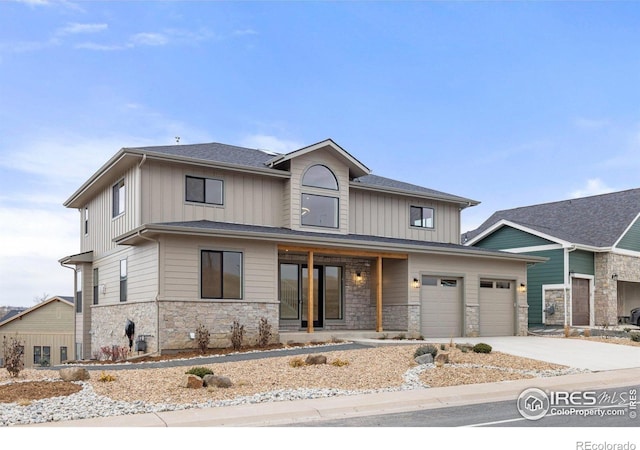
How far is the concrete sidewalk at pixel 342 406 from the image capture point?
9.03m

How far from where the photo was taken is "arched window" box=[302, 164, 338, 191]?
2214cm

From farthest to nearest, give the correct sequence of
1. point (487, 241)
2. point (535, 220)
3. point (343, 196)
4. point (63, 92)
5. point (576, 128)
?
point (535, 220) < point (487, 241) < point (576, 128) < point (343, 196) < point (63, 92)

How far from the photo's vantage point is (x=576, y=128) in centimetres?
2559

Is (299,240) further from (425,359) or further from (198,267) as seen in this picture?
(425,359)

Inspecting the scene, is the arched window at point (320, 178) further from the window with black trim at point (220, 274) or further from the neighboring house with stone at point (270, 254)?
the window with black trim at point (220, 274)

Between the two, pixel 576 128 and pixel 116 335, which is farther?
pixel 576 128

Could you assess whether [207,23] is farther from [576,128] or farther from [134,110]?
[576,128]

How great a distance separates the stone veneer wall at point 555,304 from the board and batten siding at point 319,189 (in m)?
11.4

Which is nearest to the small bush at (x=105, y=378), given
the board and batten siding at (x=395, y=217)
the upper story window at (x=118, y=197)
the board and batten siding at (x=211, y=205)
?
the board and batten siding at (x=211, y=205)

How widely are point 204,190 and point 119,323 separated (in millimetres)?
5103

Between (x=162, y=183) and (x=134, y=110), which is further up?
(x=134, y=110)

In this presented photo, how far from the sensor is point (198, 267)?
1802 centimetres
